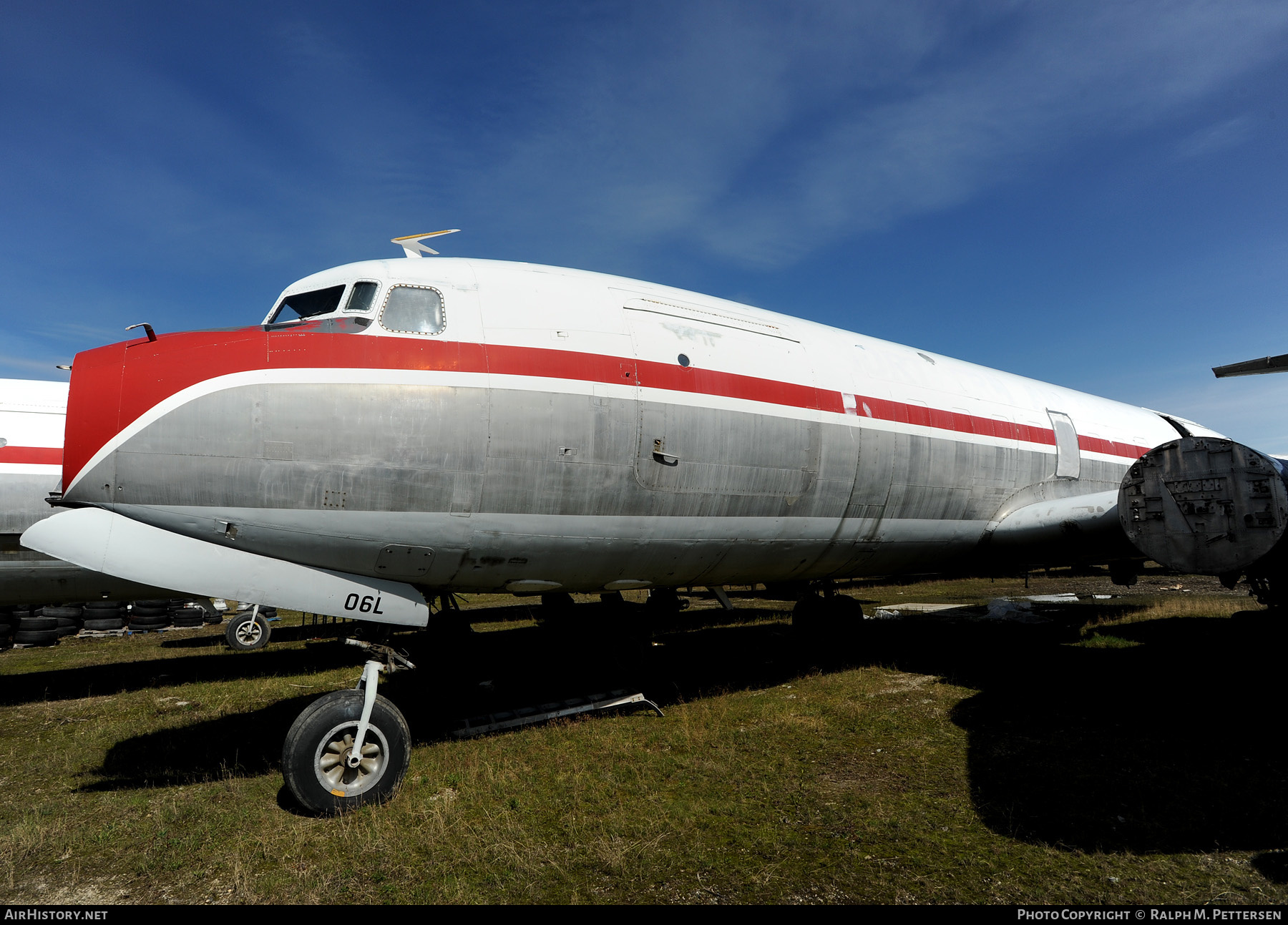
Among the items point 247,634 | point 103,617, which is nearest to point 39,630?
point 103,617

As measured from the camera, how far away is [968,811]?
19.0ft

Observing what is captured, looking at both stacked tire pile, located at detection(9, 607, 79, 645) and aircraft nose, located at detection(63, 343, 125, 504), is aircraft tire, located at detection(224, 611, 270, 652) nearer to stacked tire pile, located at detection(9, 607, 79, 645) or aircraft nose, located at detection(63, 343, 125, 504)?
stacked tire pile, located at detection(9, 607, 79, 645)

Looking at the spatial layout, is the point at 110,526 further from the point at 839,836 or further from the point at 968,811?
the point at 968,811

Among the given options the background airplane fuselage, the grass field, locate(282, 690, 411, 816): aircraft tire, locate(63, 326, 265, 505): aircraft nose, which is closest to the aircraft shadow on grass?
the grass field

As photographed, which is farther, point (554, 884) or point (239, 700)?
point (239, 700)

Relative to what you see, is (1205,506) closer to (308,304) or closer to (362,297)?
(362,297)

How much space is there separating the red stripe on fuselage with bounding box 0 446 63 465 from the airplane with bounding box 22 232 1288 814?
26.0 ft

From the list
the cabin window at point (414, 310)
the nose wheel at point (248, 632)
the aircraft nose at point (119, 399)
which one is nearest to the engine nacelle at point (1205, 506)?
the cabin window at point (414, 310)

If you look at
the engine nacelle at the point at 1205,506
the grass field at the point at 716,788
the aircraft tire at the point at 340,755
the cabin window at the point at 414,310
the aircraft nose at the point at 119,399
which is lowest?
the grass field at the point at 716,788

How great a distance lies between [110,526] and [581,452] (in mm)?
4087

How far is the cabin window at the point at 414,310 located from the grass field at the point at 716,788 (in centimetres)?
455

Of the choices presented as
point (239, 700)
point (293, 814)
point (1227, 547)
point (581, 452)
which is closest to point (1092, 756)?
point (1227, 547)

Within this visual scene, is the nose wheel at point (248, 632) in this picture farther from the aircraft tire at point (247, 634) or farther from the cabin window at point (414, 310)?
the cabin window at point (414, 310)

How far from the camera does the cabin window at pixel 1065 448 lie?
12.3 m
